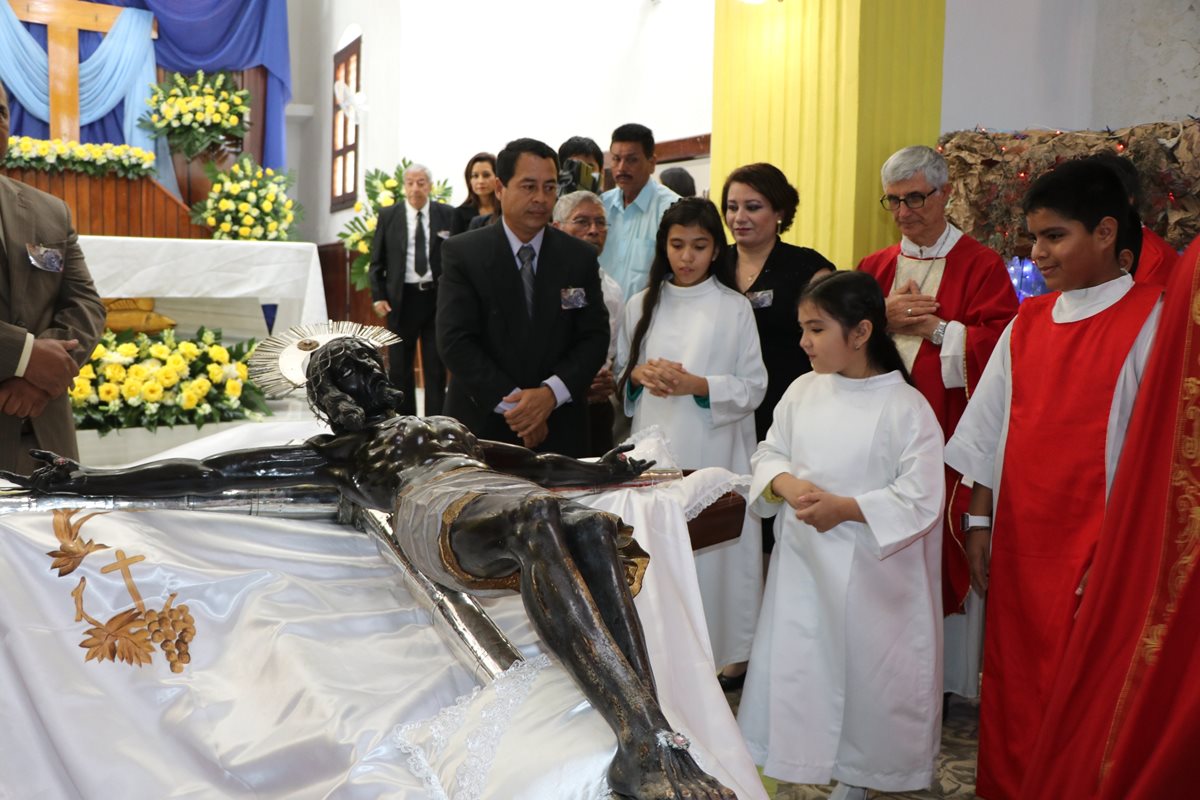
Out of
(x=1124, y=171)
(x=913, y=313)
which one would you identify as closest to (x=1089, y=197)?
(x=1124, y=171)

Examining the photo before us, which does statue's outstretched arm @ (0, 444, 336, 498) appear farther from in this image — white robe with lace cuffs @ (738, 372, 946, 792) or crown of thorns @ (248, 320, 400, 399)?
white robe with lace cuffs @ (738, 372, 946, 792)

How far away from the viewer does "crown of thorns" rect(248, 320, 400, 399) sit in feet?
7.36

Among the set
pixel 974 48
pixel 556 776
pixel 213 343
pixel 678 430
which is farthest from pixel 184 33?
pixel 556 776

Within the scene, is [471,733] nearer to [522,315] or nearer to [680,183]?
[522,315]

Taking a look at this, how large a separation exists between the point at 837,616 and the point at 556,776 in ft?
4.55

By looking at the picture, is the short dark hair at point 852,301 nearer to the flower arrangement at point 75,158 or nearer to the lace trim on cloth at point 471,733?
the lace trim on cloth at point 471,733

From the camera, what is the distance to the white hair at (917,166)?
123 inches

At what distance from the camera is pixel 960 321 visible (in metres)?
3.14

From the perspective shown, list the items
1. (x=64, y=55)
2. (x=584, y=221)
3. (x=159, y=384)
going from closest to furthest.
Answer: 1. (x=584, y=221)
2. (x=159, y=384)
3. (x=64, y=55)

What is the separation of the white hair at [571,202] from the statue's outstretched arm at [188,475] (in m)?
2.06

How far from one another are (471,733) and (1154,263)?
7.14 ft

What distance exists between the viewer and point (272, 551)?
2.02 metres

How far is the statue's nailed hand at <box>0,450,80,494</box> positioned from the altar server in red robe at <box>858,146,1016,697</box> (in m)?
2.16

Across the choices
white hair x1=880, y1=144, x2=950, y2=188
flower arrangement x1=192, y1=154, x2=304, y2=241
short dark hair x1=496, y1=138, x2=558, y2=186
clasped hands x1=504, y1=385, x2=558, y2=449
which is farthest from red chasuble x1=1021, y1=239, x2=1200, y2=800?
flower arrangement x1=192, y1=154, x2=304, y2=241
